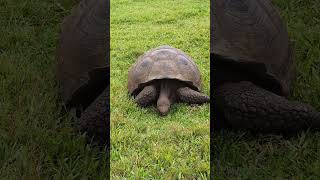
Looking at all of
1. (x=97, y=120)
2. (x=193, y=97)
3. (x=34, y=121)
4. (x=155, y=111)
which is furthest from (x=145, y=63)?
(x=34, y=121)

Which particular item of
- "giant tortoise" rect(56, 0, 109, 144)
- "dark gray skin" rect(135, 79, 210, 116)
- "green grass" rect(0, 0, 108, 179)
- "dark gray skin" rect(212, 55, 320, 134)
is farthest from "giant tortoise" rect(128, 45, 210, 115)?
"green grass" rect(0, 0, 108, 179)

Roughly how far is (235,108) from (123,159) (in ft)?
3.39

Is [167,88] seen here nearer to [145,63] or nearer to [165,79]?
[165,79]

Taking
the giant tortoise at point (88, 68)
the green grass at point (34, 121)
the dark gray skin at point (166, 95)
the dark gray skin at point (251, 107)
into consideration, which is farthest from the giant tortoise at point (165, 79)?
the green grass at point (34, 121)

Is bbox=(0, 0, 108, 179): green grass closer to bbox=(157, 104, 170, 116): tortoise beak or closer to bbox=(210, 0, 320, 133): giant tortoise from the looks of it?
bbox=(157, 104, 170, 116): tortoise beak

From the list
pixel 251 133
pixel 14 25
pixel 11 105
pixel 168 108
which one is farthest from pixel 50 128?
pixel 14 25

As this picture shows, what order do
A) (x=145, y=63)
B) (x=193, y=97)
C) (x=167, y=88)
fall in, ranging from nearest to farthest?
(x=193, y=97) < (x=145, y=63) < (x=167, y=88)

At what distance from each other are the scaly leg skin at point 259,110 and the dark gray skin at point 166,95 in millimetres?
368

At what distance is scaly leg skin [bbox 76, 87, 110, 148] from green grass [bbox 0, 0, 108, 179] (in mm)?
60

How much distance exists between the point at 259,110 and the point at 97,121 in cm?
Answer: 89

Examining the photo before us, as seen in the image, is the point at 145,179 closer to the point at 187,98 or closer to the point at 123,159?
the point at 123,159

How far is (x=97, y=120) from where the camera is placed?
9.96ft

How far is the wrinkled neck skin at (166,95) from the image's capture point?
2.60 metres

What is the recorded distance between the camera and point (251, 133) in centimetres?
326
